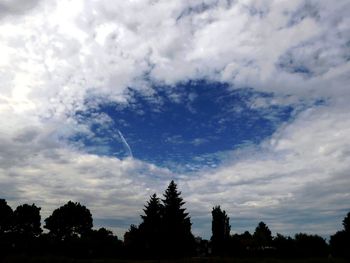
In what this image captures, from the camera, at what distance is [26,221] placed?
101000 mm

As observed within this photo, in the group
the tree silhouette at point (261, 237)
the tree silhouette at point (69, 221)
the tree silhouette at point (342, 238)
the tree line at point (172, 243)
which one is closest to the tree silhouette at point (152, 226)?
the tree line at point (172, 243)

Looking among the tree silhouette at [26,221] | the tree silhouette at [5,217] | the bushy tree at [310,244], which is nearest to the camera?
the bushy tree at [310,244]

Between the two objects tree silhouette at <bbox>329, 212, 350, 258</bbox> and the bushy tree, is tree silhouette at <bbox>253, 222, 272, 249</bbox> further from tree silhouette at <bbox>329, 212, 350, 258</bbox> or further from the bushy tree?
the bushy tree

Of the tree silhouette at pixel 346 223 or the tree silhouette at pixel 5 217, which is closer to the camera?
the tree silhouette at pixel 346 223

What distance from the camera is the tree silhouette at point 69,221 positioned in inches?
4060

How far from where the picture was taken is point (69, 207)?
104750 mm

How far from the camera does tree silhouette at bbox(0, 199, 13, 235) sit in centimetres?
9694

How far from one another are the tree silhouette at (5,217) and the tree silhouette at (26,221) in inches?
51.5

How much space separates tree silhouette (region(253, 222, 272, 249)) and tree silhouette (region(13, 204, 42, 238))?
5415cm

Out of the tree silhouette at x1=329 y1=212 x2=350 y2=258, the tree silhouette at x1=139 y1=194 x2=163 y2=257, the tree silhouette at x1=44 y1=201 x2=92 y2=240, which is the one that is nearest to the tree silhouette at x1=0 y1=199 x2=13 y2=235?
the tree silhouette at x1=44 y1=201 x2=92 y2=240

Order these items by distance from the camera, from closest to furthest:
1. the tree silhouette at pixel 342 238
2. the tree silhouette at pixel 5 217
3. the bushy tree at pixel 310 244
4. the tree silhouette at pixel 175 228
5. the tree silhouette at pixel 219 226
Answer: the bushy tree at pixel 310 244 → the tree silhouette at pixel 175 228 → the tree silhouette at pixel 342 238 → the tree silhouette at pixel 219 226 → the tree silhouette at pixel 5 217

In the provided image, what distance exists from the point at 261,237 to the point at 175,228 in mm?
53868

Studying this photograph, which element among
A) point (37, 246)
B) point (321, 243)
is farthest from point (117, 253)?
point (321, 243)

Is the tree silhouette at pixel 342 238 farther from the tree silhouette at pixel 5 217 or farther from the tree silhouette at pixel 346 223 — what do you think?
the tree silhouette at pixel 5 217
